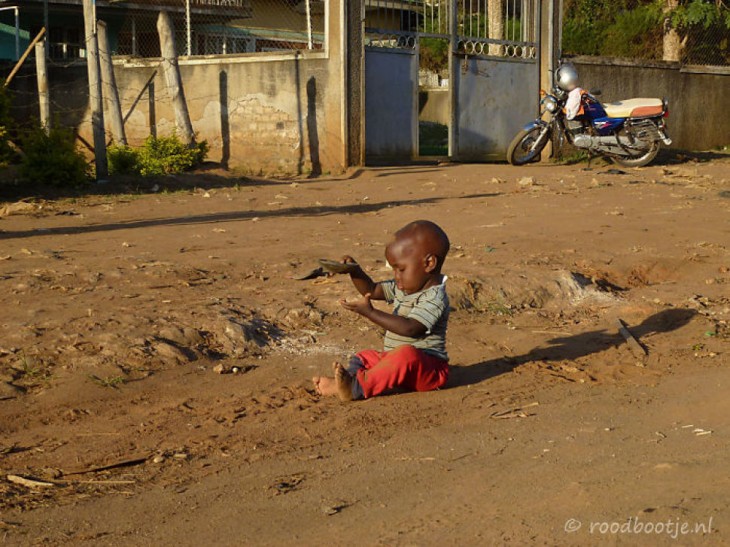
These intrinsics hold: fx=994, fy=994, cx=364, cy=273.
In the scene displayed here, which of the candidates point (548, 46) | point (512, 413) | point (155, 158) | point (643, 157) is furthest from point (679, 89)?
point (512, 413)

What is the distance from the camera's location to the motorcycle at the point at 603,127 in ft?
44.5

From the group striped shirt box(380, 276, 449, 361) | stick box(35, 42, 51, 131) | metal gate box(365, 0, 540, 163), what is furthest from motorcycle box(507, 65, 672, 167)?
striped shirt box(380, 276, 449, 361)

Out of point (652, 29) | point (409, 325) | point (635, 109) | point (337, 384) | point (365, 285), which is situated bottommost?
point (337, 384)

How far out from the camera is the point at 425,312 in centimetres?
439

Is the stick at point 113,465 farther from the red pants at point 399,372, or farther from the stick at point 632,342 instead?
the stick at point 632,342

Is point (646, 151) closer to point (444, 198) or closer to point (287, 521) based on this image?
point (444, 198)

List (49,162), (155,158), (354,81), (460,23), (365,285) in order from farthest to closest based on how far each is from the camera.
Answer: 1. (460,23)
2. (354,81)
3. (155,158)
4. (49,162)
5. (365,285)

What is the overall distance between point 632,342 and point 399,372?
5.27 feet

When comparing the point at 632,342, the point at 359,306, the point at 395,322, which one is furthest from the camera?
the point at 632,342

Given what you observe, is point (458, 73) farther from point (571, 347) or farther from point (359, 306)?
point (359, 306)

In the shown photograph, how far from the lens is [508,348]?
5.32 meters

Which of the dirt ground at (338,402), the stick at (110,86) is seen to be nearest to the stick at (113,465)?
the dirt ground at (338,402)

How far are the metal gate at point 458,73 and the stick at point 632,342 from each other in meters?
8.59

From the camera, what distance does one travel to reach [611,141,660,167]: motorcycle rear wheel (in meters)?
13.9
